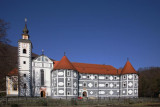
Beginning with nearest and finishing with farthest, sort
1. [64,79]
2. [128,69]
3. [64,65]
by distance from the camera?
[64,79] < [64,65] < [128,69]

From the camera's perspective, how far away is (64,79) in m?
46.4

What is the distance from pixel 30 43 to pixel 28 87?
11.7 metres

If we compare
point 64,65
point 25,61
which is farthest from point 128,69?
point 25,61

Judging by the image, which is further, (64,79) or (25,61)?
(25,61)

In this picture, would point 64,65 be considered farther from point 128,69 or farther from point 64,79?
point 128,69

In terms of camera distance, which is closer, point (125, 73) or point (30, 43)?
point (30, 43)

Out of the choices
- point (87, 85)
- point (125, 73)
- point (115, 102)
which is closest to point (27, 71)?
point (87, 85)

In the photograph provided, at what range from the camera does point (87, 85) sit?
52812 mm

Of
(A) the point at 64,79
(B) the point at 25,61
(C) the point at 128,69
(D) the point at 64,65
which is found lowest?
(A) the point at 64,79

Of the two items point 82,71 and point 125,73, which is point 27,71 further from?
point 125,73

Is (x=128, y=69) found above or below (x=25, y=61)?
below

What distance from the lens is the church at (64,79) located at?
4603 centimetres

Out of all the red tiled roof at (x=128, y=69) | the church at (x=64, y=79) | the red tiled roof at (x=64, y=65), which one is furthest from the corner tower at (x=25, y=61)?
the red tiled roof at (x=128, y=69)

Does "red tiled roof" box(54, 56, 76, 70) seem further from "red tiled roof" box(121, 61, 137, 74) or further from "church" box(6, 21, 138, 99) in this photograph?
"red tiled roof" box(121, 61, 137, 74)
